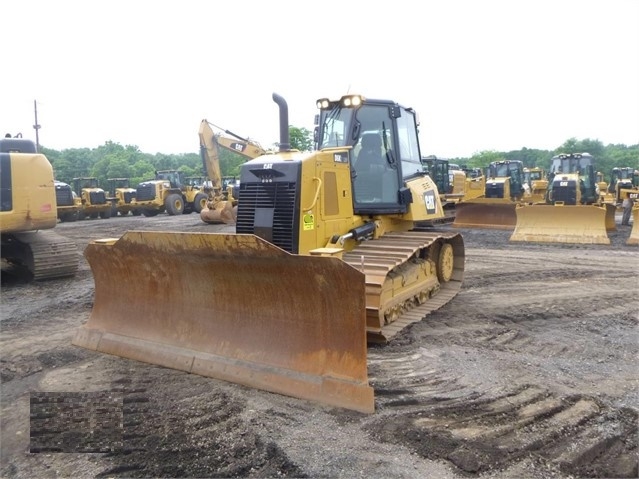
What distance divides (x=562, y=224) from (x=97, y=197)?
2204 centimetres

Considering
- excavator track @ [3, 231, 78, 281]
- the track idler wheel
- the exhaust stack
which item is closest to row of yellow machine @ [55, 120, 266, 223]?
excavator track @ [3, 231, 78, 281]

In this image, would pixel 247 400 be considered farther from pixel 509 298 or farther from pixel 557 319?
pixel 509 298

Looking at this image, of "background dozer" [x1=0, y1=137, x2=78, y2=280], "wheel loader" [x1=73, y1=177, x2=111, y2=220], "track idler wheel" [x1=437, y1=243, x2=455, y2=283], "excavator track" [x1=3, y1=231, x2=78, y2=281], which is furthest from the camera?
"wheel loader" [x1=73, y1=177, x2=111, y2=220]

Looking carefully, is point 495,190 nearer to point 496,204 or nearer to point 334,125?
point 496,204

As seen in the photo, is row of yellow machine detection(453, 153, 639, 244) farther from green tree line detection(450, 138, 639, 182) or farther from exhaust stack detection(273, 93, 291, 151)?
green tree line detection(450, 138, 639, 182)

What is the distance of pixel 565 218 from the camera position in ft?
46.4

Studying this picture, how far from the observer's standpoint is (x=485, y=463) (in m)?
3.04

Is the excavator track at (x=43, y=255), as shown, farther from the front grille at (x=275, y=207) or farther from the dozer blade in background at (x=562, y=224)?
the dozer blade in background at (x=562, y=224)

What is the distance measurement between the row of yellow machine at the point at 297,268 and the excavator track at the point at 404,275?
20 mm

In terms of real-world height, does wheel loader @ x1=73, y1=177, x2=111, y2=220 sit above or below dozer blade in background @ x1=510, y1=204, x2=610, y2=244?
above

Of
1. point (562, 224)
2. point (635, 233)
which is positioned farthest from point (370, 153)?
point (635, 233)

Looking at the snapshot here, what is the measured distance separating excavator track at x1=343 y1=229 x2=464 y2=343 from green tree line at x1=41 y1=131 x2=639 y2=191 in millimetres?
38079

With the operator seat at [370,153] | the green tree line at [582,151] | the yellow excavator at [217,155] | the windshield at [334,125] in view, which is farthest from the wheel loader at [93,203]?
the green tree line at [582,151]

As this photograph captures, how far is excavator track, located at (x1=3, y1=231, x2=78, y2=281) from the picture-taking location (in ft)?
29.2
